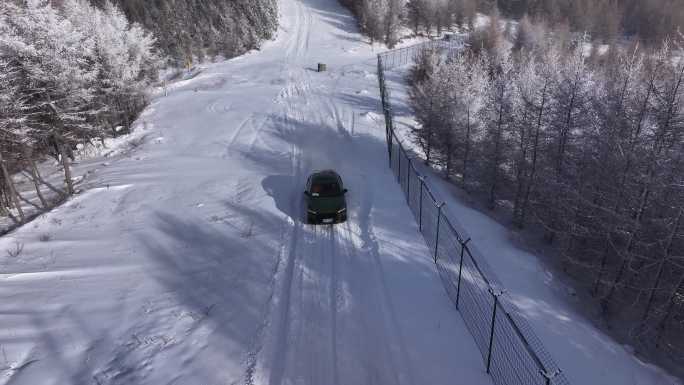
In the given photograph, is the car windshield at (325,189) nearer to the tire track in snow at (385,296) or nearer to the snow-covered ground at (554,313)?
the tire track in snow at (385,296)

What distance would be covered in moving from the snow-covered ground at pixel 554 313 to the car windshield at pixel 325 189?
531 cm

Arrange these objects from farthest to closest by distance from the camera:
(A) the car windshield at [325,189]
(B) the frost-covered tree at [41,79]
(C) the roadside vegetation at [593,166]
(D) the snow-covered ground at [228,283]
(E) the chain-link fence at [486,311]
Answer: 1. (B) the frost-covered tree at [41,79]
2. (A) the car windshield at [325,189]
3. (C) the roadside vegetation at [593,166]
4. (D) the snow-covered ground at [228,283]
5. (E) the chain-link fence at [486,311]

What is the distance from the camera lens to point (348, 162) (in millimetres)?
22250

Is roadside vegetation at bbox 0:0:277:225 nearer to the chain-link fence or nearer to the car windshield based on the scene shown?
the car windshield

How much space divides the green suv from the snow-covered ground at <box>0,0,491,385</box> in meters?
0.47

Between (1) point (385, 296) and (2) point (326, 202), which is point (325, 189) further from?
(1) point (385, 296)

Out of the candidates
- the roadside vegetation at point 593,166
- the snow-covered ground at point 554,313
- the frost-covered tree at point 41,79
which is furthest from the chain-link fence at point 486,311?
the frost-covered tree at point 41,79

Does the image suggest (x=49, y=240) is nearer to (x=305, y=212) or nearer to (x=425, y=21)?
(x=305, y=212)

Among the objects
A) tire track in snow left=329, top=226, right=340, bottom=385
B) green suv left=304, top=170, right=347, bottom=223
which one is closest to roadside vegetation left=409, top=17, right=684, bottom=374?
green suv left=304, top=170, right=347, bottom=223

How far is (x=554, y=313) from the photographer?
13.0m

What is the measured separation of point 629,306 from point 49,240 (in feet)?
75.8

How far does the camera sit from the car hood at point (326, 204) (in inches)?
591

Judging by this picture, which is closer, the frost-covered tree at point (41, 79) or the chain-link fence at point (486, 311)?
the chain-link fence at point (486, 311)

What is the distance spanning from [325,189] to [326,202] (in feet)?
2.88
